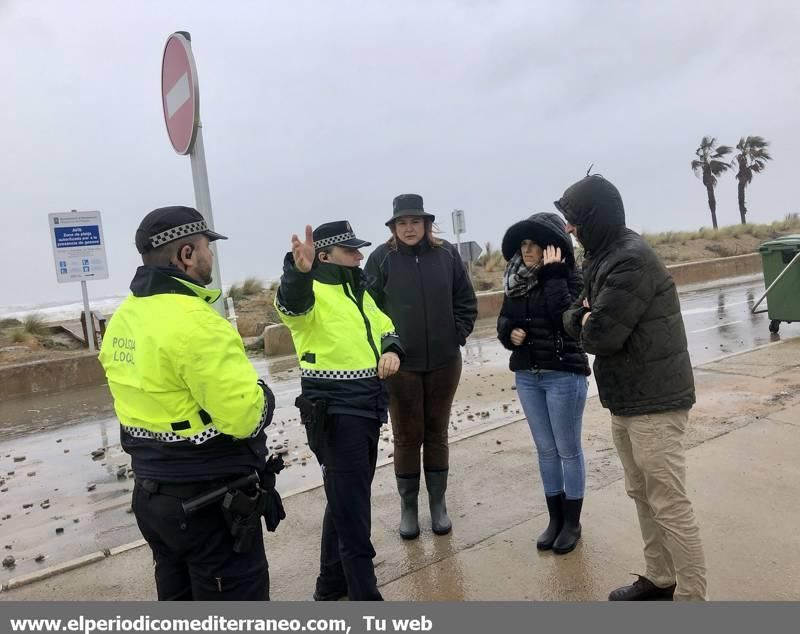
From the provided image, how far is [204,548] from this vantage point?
2.14 meters

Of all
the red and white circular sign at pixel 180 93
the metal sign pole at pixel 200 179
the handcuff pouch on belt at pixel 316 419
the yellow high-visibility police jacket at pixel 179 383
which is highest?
the red and white circular sign at pixel 180 93

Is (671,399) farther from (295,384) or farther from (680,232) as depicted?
(680,232)

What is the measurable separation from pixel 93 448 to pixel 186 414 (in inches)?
212

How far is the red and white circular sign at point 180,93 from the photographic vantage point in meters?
3.14

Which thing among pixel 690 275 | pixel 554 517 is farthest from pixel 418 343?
pixel 690 275

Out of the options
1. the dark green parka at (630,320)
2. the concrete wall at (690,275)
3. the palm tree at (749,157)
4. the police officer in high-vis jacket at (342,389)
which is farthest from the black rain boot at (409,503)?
the palm tree at (749,157)

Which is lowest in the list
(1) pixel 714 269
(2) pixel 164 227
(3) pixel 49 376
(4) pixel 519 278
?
(3) pixel 49 376

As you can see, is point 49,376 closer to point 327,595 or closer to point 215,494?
point 327,595

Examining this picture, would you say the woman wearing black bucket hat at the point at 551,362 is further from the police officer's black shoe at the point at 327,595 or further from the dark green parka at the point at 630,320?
the police officer's black shoe at the point at 327,595

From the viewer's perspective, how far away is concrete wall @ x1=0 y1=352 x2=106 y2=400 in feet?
32.3

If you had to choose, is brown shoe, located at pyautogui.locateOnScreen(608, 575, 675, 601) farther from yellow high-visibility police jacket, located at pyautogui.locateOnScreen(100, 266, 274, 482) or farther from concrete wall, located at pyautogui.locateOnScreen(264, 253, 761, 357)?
concrete wall, located at pyautogui.locateOnScreen(264, 253, 761, 357)

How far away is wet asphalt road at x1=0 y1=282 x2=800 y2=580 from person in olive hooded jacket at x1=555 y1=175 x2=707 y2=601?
2.90 m

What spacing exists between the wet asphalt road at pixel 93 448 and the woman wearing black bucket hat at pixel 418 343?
1.41 meters
